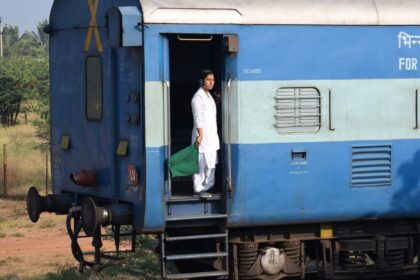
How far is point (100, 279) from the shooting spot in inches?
503

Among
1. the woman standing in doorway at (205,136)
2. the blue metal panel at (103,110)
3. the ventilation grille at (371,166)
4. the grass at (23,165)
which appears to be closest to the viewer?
the blue metal panel at (103,110)

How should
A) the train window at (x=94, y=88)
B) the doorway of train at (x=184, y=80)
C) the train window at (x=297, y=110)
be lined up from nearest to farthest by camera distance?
1. the train window at (x=297, y=110)
2. the train window at (x=94, y=88)
3. the doorway of train at (x=184, y=80)

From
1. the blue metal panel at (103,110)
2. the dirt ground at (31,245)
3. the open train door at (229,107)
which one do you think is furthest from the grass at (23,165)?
the open train door at (229,107)

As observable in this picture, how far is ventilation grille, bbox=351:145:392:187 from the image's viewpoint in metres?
11.1

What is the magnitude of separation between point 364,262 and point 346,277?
36 centimetres

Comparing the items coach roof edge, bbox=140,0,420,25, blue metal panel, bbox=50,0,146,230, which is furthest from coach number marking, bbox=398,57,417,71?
blue metal panel, bbox=50,0,146,230

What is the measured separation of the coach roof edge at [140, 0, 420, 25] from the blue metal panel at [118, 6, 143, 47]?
0.10m

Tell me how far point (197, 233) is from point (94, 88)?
2098mm

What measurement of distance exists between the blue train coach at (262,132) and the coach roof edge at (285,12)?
15 millimetres

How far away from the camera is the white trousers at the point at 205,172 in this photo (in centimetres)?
1057

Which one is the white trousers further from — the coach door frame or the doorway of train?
the doorway of train

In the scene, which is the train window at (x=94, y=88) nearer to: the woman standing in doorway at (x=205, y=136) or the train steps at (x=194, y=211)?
the woman standing in doorway at (x=205, y=136)

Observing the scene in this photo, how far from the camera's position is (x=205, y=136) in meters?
10.6

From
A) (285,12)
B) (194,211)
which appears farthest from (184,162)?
(285,12)
